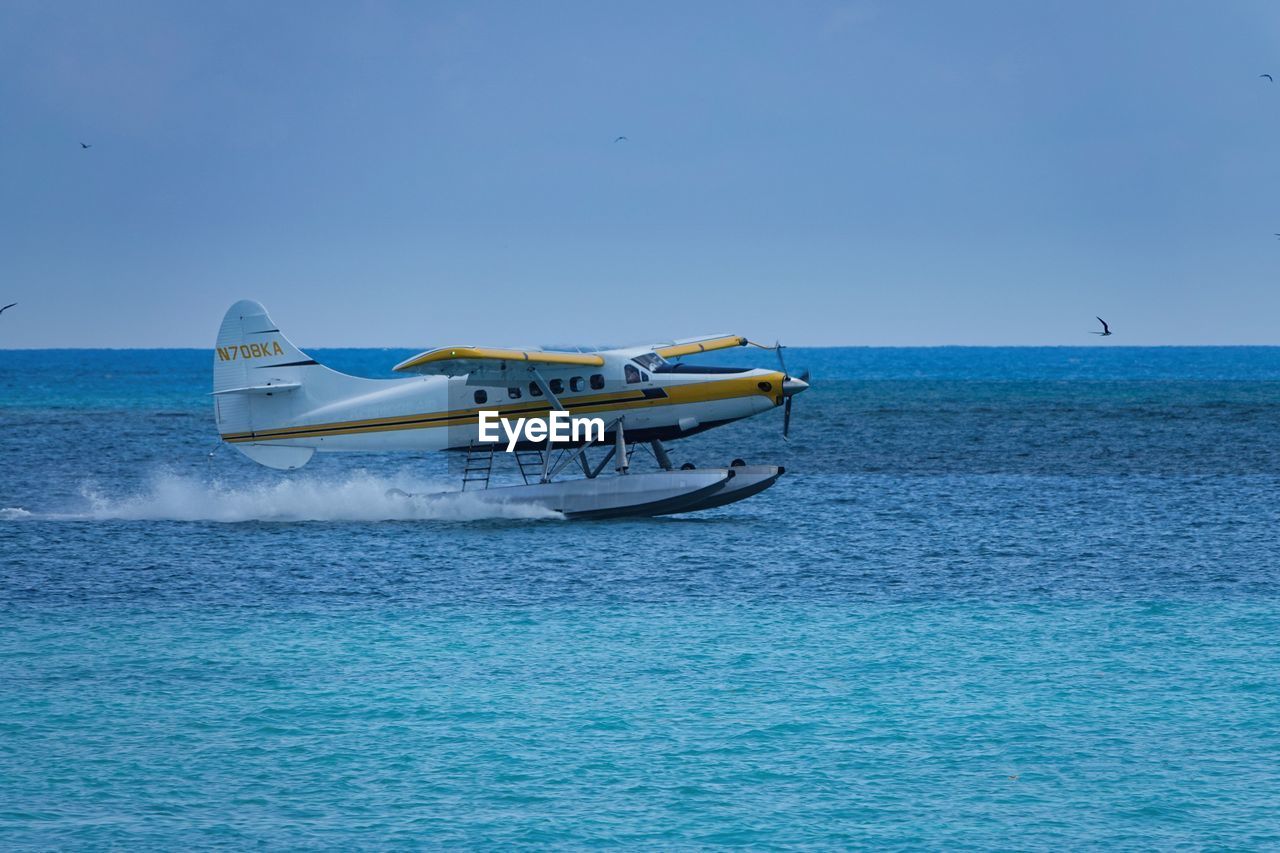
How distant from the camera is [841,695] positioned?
51.5 ft

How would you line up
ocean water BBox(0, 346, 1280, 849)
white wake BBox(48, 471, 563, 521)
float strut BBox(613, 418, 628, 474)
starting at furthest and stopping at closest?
white wake BBox(48, 471, 563, 521) < float strut BBox(613, 418, 628, 474) < ocean water BBox(0, 346, 1280, 849)

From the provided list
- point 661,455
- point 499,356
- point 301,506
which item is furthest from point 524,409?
point 301,506

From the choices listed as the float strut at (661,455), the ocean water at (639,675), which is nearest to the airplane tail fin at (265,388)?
the ocean water at (639,675)

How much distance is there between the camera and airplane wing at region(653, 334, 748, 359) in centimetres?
3128

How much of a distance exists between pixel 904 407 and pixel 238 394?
200 ft

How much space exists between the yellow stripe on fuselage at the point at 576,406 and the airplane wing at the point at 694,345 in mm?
2379

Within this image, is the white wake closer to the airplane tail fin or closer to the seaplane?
the seaplane

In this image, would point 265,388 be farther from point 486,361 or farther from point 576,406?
point 576,406

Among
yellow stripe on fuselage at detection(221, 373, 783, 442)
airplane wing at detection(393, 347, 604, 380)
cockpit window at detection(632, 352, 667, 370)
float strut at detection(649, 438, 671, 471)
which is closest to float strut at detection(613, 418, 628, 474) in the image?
yellow stripe on fuselage at detection(221, 373, 783, 442)

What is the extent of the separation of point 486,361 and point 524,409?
1923 millimetres

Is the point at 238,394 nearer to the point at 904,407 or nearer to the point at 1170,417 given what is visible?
the point at 1170,417

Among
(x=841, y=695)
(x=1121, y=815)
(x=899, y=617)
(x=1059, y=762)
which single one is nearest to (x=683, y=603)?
(x=899, y=617)

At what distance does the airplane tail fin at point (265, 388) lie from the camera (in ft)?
98.5

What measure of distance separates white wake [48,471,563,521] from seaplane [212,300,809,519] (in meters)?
0.30
